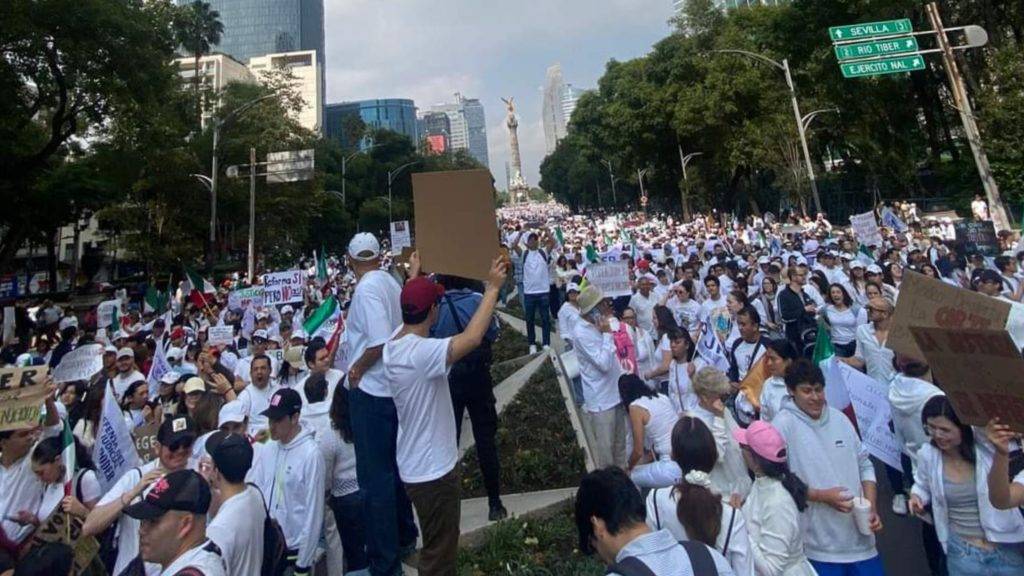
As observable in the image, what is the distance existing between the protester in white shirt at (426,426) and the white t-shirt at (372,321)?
285 millimetres

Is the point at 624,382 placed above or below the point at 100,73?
Answer: below

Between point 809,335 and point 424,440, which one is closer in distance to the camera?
point 424,440

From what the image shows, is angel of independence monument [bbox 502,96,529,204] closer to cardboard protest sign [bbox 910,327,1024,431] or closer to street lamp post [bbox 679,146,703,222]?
street lamp post [bbox 679,146,703,222]

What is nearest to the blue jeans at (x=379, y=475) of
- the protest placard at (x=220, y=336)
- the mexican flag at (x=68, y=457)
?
the mexican flag at (x=68, y=457)

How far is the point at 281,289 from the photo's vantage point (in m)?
13.0

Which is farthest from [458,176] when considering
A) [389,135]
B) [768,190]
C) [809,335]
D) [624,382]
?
[389,135]

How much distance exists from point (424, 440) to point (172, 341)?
32.2ft

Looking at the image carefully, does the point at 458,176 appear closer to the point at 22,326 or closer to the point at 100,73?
the point at 100,73

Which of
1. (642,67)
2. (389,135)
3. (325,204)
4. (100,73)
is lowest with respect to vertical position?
(100,73)

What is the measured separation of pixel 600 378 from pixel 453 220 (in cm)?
247

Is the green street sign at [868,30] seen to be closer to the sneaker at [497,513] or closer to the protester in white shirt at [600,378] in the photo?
the protester in white shirt at [600,378]

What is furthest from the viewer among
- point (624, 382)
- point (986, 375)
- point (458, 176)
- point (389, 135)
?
point (389, 135)

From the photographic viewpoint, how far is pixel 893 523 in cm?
532

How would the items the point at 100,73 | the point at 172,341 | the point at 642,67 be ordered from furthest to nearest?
the point at 642,67, the point at 100,73, the point at 172,341
